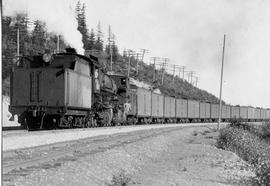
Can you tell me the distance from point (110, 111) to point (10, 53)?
3778cm

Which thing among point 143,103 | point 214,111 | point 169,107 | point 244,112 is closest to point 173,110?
point 169,107

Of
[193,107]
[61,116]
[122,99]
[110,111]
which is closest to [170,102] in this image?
[193,107]

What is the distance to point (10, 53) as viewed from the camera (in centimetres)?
6034

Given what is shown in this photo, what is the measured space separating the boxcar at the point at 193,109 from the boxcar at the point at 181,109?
4.13 ft

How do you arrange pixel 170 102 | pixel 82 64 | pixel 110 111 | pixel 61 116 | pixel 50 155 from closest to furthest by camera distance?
pixel 50 155
pixel 61 116
pixel 82 64
pixel 110 111
pixel 170 102

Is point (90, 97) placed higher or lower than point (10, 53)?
lower

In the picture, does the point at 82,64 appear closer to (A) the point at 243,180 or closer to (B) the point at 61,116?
(B) the point at 61,116

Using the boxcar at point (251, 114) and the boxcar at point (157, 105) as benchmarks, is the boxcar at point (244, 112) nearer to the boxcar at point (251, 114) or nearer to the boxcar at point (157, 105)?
the boxcar at point (251, 114)

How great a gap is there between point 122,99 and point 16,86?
491 inches

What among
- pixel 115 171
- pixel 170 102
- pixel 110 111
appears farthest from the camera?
pixel 170 102

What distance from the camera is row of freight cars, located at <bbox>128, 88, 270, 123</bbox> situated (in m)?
39.7

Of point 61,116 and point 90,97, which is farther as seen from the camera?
point 90,97

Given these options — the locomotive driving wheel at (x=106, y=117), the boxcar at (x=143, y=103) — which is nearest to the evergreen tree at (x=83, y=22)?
the boxcar at (x=143, y=103)

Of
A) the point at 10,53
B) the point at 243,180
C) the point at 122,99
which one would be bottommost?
the point at 243,180
